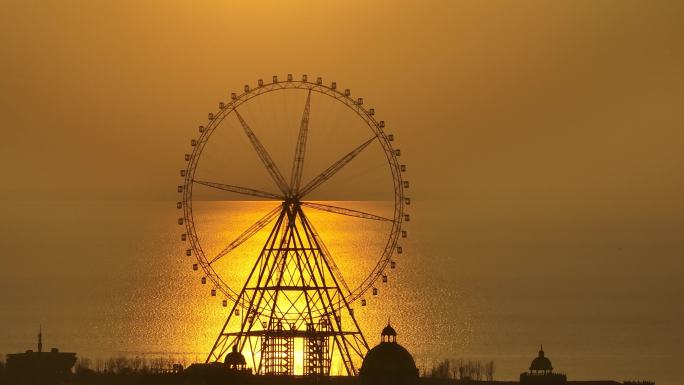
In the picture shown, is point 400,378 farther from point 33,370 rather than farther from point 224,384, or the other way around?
point 33,370

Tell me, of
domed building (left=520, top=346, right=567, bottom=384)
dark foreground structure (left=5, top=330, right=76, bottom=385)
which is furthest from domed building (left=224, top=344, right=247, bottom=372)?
dark foreground structure (left=5, top=330, right=76, bottom=385)

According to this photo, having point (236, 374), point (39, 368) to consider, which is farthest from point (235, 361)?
point (39, 368)

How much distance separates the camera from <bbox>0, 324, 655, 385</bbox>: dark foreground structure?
4525 inches

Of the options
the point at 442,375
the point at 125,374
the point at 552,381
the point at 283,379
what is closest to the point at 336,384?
the point at 283,379

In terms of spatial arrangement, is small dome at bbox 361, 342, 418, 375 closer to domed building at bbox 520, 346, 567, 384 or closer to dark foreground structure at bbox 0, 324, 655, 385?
dark foreground structure at bbox 0, 324, 655, 385

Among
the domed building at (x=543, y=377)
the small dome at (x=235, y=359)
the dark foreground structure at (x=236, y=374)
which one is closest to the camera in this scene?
the dark foreground structure at (x=236, y=374)

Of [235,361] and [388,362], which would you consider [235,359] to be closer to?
[235,361]

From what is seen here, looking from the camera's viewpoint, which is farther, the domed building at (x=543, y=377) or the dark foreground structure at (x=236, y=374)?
the domed building at (x=543, y=377)

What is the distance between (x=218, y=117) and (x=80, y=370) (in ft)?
127

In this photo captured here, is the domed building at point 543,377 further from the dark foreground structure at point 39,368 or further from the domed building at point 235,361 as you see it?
the dark foreground structure at point 39,368

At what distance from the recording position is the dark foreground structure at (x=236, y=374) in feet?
377

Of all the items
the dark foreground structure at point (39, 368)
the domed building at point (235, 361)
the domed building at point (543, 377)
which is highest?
the domed building at point (235, 361)

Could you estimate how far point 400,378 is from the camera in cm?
11988

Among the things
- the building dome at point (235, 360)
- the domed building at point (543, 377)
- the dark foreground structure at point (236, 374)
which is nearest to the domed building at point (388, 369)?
the dark foreground structure at point (236, 374)
